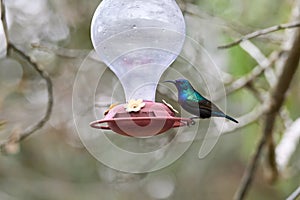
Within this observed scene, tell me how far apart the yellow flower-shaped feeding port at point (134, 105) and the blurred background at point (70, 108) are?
353 millimetres

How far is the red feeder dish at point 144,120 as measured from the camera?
1.56 metres

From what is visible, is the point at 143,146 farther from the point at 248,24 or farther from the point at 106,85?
the point at 248,24

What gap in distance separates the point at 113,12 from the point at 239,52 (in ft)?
3.90

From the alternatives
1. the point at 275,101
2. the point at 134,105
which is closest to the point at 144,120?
the point at 134,105

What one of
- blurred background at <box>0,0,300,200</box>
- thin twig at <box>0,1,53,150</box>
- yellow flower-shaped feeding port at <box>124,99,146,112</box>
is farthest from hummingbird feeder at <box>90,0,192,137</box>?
thin twig at <box>0,1,53,150</box>

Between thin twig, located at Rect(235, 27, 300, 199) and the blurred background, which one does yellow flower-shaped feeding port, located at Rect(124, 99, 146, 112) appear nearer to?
the blurred background

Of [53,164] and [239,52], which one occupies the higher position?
[239,52]

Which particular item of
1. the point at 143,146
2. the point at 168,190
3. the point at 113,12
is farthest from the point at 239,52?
the point at 168,190

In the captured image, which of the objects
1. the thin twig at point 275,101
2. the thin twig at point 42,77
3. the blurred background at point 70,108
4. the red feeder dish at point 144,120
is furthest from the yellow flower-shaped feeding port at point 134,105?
the thin twig at point 275,101

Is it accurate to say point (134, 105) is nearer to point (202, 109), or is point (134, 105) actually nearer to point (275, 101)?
point (202, 109)

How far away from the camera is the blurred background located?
2.90m

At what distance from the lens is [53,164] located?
554 cm

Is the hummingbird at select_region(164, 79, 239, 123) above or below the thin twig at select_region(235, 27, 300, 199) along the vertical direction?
above

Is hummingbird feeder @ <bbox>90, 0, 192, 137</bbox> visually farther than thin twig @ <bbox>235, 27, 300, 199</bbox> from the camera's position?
No
